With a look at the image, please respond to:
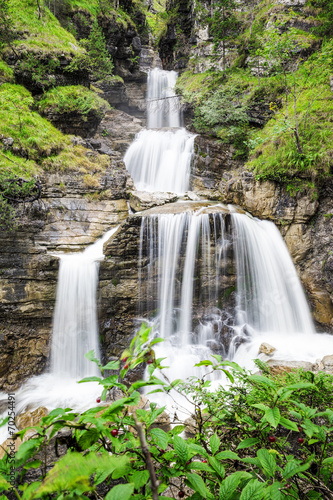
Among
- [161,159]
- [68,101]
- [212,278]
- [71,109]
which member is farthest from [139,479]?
[161,159]

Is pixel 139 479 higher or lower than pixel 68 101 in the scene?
lower

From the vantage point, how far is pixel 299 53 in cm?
1115

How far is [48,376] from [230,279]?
267 inches

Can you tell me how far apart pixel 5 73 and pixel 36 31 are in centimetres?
338

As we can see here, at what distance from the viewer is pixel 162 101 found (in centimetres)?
1969

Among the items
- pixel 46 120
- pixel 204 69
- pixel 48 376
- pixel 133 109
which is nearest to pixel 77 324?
pixel 48 376

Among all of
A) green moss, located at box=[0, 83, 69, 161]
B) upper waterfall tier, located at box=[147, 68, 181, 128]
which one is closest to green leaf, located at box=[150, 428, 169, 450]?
green moss, located at box=[0, 83, 69, 161]

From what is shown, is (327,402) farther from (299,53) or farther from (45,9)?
(45,9)

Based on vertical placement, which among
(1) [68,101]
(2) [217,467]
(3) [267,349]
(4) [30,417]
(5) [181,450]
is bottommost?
(4) [30,417]

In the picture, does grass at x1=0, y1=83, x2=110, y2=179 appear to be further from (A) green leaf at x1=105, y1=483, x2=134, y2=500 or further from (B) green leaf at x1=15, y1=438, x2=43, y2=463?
(A) green leaf at x1=105, y1=483, x2=134, y2=500

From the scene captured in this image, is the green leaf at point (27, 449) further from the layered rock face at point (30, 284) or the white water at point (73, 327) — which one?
the layered rock face at point (30, 284)

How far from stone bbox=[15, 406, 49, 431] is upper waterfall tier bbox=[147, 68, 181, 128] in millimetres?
19065

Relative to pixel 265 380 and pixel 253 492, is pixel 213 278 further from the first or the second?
pixel 253 492

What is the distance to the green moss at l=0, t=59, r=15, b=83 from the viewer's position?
10078mm
